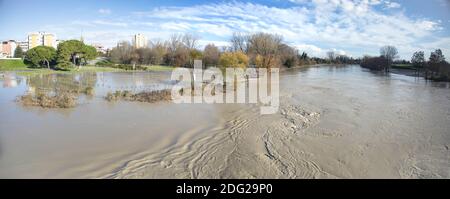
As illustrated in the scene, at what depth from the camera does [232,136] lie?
11.0ft

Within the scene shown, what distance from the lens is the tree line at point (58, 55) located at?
44.5 feet

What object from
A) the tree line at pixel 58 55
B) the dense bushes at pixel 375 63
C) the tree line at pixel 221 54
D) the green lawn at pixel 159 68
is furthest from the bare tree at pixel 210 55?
the dense bushes at pixel 375 63

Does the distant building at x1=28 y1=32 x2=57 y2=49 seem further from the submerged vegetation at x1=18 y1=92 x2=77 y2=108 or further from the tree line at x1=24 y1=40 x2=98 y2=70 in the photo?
the submerged vegetation at x1=18 y1=92 x2=77 y2=108

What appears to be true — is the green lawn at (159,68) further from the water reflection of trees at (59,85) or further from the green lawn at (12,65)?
the water reflection of trees at (59,85)

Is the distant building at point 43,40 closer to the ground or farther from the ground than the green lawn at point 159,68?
farther from the ground

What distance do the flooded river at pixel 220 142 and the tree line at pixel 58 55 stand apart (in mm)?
9667

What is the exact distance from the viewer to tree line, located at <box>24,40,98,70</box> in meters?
13.6

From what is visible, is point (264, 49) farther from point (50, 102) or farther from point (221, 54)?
point (50, 102)

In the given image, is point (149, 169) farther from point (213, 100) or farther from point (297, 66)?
point (297, 66)

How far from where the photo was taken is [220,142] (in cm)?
308

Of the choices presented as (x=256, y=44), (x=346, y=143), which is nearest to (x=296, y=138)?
(x=346, y=143)

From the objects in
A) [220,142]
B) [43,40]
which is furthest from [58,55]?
[220,142]
